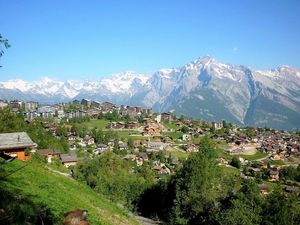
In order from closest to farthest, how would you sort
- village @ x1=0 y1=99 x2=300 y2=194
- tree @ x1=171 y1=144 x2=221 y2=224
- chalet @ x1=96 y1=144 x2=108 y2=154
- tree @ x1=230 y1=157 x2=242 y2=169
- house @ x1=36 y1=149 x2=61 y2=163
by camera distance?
tree @ x1=171 y1=144 x2=221 y2=224 → house @ x1=36 y1=149 x2=61 y2=163 → village @ x1=0 y1=99 x2=300 y2=194 → chalet @ x1=96 y1=144 x2=108 y2=154 → tree @ x1=230 y1=157 x2=242 y2=169

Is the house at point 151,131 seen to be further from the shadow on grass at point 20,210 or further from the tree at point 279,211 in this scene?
the shadow on grass at point 20,210

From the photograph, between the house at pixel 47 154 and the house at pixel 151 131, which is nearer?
the house at pixel 47 154

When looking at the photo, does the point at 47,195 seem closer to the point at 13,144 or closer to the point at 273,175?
the point at 13,144

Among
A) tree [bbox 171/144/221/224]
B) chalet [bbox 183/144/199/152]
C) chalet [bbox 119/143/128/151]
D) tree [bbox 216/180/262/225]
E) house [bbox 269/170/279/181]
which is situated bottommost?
house [bbox 269/170/279/181]

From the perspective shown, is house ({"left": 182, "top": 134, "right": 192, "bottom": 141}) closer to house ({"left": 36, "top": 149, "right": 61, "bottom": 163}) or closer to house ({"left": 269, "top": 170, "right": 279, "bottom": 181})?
house ({"left": 269, "top": 170, "right": 279, "bottom": 181})

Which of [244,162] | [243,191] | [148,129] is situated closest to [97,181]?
[243,191]

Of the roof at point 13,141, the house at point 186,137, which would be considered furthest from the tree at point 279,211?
the house at point 186,137

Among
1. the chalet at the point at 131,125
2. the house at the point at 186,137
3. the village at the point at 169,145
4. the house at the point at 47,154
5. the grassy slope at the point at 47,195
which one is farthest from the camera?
the chalet at the point at 131,125

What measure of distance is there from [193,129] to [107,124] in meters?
41.5

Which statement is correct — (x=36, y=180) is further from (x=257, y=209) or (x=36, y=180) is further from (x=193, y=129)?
(x=193, y=129)

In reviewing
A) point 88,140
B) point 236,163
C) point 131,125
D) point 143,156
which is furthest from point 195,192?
point 131,125

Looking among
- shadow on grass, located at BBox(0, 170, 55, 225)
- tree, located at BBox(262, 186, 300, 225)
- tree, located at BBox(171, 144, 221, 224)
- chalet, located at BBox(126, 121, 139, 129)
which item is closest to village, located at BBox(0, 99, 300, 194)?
chalet, located at BBox(126, 121, 139, 129)

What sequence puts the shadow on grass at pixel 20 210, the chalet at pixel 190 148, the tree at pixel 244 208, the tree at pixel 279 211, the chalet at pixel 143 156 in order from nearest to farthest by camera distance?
the shadow on grass at pixel 20 210, the tree at pixel 244 208, the tree at pixel 279 211, the chalet at pixel 143 156, the chalet at pixel 190 148

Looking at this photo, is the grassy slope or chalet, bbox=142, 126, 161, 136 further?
chalet, bbox=142, 126, 161, 136
